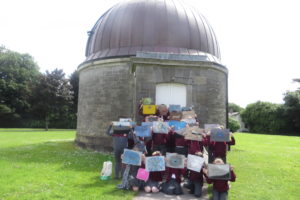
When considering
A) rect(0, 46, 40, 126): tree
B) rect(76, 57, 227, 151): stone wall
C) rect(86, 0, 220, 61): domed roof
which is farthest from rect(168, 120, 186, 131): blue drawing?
rect(0, 46, 40, 126): tree

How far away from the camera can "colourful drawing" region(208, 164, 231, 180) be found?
5.50 metres

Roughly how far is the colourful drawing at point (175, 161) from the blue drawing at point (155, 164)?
5.8 inches

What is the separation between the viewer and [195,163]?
6148 mm

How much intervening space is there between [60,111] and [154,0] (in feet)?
81.2

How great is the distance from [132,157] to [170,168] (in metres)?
0.99

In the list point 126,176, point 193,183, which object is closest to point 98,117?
point 126,176

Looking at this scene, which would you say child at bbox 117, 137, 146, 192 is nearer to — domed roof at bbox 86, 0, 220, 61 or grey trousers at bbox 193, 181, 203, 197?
grey trousers at bbox 193, 181, 203, 197

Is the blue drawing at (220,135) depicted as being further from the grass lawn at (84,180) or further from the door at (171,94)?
the door at (171,94)

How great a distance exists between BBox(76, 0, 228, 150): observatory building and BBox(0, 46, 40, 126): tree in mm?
23990

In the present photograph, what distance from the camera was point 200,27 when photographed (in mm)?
14062

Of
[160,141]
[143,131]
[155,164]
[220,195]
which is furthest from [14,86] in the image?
[220,195]

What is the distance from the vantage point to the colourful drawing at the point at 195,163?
6102mm

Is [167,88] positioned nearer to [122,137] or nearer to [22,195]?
[122,137]

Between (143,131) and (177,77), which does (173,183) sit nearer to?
(143,131)
